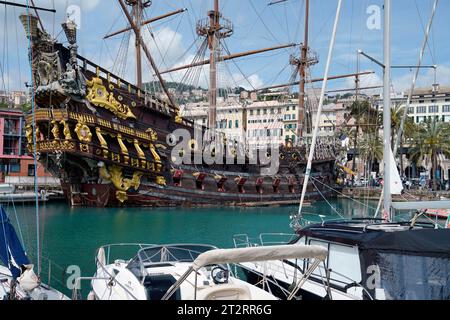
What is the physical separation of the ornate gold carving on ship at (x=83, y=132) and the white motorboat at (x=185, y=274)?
25659 mm

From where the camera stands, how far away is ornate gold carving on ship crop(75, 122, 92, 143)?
1368 inches

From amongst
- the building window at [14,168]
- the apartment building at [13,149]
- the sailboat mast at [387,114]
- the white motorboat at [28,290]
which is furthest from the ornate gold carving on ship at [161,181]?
the white motorboat at [28,290]

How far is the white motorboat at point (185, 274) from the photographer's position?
673 centimetres

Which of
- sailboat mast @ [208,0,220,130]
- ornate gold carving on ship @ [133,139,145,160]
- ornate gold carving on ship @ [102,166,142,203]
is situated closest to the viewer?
ornate gold carving on ship @ [102,166,142,203]

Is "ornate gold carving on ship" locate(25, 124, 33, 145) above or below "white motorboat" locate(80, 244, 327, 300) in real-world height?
above

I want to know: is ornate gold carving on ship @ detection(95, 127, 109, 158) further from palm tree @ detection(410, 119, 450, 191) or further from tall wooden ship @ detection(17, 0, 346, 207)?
palm tree @ detection(410, 119, 450, 191)

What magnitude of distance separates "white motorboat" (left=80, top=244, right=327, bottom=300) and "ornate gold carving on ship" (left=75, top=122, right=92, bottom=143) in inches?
1010

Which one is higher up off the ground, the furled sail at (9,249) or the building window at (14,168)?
the building window at (14,168)

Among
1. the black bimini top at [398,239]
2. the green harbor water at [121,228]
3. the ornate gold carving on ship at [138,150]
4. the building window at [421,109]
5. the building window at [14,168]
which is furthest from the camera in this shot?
the building window at [421,109]

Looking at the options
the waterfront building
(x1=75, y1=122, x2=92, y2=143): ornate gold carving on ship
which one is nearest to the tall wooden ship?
(x1=75, y1=122, x2=92, y2=143): ornate gold carving on ship

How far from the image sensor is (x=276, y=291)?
433 inches

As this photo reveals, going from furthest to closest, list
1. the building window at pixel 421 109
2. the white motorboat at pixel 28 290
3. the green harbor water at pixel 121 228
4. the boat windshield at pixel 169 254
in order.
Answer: the building window at pixel 421 109 → the green harbor water at pixel 121 228 → the boat windshield at pixel 169 254 → the white motorboat at pixel 28 290

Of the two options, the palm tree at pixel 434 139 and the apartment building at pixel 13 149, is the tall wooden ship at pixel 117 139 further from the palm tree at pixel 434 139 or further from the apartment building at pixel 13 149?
the palm tree at pixel 434 139
